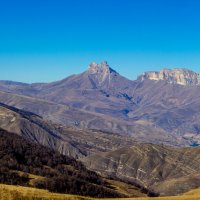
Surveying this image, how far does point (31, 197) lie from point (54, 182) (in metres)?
137

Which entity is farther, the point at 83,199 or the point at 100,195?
the point at 100,195

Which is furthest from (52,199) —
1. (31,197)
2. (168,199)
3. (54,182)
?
(54,182)

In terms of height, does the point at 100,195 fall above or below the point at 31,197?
below

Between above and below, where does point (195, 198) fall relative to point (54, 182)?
above

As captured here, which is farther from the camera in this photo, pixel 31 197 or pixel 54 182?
pixel 54 182

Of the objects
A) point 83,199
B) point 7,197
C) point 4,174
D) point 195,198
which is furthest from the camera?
point 4,174

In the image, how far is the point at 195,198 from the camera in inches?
2844

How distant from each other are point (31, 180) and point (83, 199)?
138m

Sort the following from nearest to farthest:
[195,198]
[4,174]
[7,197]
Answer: [7,197] → [195,198] → [4,174]

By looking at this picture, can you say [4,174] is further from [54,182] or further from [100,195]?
[100,195]

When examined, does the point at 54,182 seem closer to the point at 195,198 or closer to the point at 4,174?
the point at 4,174

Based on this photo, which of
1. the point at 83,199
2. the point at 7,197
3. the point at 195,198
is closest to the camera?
the point at 7,197

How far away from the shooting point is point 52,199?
63031 mm

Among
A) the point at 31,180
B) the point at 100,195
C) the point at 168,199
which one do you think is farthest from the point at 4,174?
the point at 168,199
